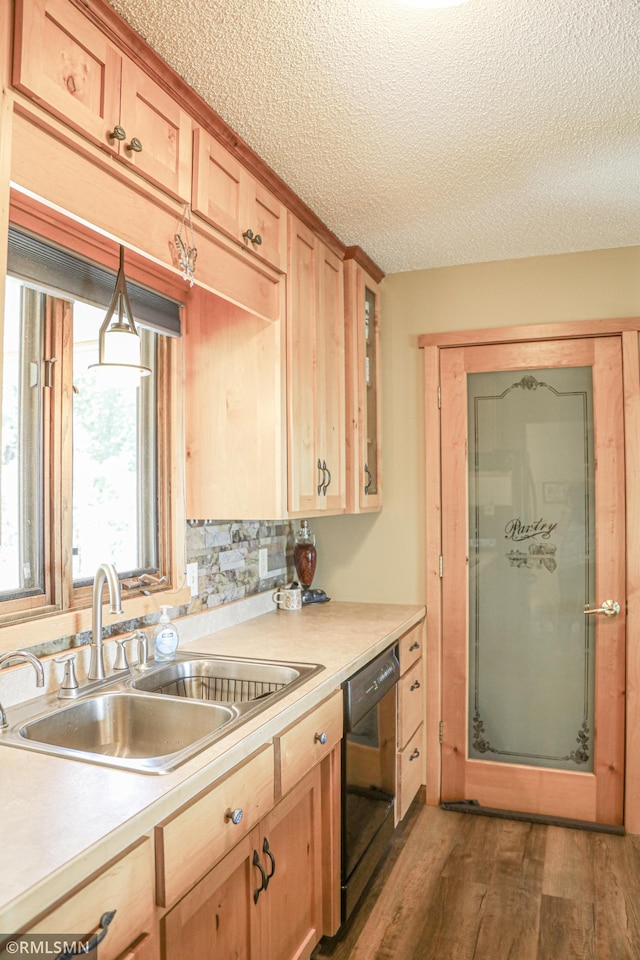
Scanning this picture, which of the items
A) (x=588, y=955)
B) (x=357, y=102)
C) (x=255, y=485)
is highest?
(x=357, y=102)

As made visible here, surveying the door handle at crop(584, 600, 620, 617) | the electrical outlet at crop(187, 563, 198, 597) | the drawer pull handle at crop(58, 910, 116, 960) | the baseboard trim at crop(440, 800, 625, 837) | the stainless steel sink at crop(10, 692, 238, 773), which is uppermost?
the electrical outlet at crop(187, 563, 198, 597)

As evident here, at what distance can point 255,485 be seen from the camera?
2.38 meters

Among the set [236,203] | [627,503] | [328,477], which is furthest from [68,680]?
[627,503]

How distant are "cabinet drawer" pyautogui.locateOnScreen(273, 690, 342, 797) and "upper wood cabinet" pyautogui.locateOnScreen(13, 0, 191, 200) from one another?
55.6 inches

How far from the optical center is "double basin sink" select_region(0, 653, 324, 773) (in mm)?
1487

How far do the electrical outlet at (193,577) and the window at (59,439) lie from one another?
20 cm

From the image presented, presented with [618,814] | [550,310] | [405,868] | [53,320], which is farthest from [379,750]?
[550,310]

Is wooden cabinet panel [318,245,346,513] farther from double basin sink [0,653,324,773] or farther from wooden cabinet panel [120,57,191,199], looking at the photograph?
wooden cabinet panel [120,57,191,199]

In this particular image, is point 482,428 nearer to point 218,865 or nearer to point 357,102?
point 357,102

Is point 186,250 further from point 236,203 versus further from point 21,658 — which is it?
point 21,658

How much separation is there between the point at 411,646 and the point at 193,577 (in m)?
1.06

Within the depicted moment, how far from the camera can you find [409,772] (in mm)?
2914

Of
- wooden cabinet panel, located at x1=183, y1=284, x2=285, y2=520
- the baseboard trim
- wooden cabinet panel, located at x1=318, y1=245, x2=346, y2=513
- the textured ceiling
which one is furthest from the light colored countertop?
the textured ceiling

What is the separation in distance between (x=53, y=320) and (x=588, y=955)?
98.5 inches
